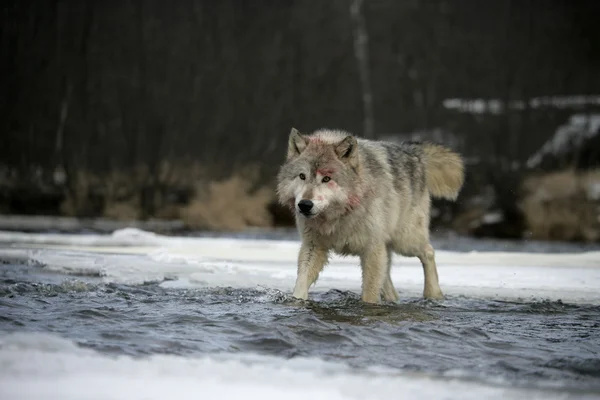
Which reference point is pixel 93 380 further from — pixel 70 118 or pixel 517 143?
pixel 70 118

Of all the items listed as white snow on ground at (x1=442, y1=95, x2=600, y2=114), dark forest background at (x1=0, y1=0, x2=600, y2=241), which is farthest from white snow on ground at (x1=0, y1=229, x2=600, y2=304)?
white snow on ground at (x1=442, y1=95, x2=600, y2=114)

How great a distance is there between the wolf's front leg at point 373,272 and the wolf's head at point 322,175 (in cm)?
54

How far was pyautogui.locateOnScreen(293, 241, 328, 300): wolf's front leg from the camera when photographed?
22.1ft

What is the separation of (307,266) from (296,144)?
1.14 meters

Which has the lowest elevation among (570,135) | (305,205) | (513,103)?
(305,205)

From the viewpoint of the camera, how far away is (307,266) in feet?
22.2

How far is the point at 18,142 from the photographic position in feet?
75.3

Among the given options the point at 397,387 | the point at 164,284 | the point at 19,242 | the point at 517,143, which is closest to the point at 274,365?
the point at 397,387

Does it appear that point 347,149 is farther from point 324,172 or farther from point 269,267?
point 269,267

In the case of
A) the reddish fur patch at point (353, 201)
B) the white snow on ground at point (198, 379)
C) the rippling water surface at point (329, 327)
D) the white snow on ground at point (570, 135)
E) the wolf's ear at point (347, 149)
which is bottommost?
the white snow on ground at point (198, 379)

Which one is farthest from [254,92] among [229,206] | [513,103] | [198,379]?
[198,379]

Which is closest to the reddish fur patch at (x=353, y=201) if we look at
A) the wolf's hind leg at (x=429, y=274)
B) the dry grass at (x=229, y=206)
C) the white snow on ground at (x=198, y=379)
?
the wolf's hind leg at (x=429, y=274)

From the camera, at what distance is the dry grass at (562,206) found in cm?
1800

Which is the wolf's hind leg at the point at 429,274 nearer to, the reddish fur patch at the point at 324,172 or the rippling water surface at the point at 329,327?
the rippling water surface at the point at 329,327
